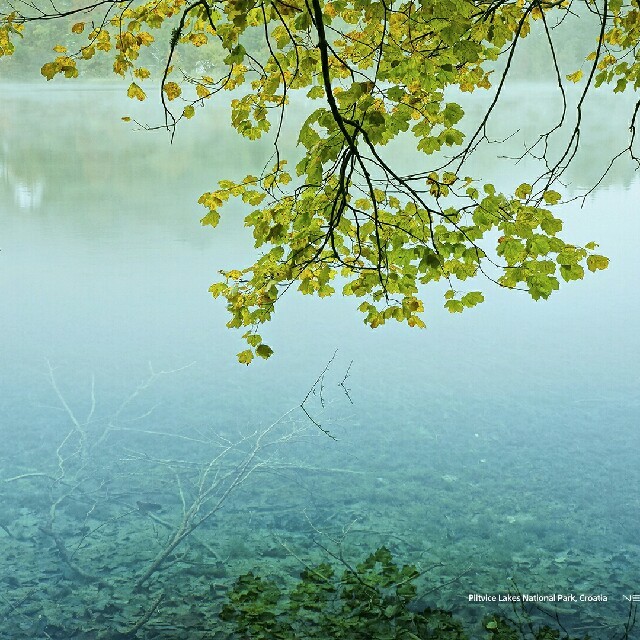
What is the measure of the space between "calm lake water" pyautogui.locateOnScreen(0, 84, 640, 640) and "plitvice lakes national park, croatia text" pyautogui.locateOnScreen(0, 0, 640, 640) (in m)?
0.02

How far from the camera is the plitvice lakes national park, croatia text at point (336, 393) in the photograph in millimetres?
3260

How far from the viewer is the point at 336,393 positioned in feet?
19.8

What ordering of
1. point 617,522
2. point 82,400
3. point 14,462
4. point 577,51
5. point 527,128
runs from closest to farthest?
point 617,522, point 14,462, point 82,400, point 527,128, point 577,51

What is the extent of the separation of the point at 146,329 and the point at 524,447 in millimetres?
3721

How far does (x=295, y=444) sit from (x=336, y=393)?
88 cm

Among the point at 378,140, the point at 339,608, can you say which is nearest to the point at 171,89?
the point at 378,140

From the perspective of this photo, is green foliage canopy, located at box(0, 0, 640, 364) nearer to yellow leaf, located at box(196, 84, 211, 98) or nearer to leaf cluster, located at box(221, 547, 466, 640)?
yellow leaf, located at box(196, 84, 211, 98)

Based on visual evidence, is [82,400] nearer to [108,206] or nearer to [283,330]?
[283,330]

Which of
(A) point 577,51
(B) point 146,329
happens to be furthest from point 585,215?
(A) point 577,51

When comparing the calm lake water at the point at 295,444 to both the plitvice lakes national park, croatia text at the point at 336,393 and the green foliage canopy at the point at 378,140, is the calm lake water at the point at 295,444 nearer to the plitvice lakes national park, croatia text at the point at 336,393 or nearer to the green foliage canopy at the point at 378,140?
the plitvice lakes national park, croatia text at the point at 336,393

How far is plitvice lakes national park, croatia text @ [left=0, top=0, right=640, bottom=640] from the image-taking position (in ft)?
10.7

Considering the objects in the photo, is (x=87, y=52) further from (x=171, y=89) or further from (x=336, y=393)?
(x=336, y=393)

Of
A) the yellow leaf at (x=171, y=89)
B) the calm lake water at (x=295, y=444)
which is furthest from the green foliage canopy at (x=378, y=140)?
the calm lake water at (x=295, y=444)

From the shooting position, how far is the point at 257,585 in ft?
12.5
